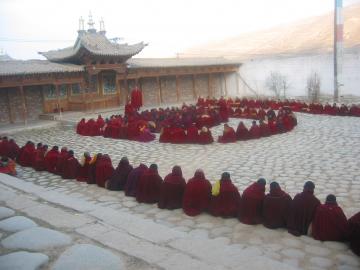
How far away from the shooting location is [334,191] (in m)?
8.18

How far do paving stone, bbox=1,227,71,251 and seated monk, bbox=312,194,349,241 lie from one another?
3736 mm

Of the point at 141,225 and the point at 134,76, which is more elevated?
the point at 134,76

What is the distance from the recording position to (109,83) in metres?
25.3

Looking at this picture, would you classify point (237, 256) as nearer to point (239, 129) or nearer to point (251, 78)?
point (239, 129)

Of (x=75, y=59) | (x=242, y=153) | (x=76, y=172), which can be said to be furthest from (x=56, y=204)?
(x=75, y=59)

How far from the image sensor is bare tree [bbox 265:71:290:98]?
31219 mm

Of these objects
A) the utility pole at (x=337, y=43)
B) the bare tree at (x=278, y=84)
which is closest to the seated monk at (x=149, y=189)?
the utility pole at (x=337, y=43)

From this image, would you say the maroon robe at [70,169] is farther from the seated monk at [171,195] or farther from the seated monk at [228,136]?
the seated monk at [228,136]

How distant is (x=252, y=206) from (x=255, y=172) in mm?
3221

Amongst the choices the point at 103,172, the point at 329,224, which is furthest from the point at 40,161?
the point at 329,224

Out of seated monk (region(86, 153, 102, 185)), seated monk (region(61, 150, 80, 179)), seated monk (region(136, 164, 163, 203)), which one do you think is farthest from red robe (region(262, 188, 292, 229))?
seated monk (region(61, 150, 80, 179))

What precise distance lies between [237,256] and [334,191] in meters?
4.36

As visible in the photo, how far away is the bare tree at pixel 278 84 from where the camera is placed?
31219 millimetres

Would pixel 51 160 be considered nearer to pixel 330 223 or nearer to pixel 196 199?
pixel 196 199
